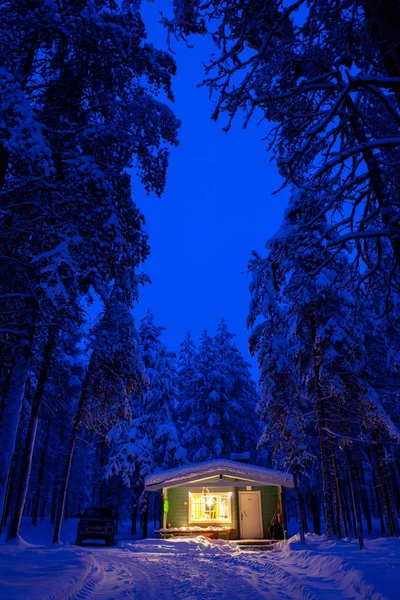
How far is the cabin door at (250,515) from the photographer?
22234mm

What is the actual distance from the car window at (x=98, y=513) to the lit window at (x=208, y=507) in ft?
16.2

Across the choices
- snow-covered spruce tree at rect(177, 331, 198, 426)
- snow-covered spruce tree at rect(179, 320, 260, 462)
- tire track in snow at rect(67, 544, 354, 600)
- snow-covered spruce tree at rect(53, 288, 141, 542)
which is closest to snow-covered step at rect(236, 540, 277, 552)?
tire track in snow at rect(67, 544, 354, 600)

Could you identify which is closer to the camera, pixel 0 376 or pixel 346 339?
pixel 0 376

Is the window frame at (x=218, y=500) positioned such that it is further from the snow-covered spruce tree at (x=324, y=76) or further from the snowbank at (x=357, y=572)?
the snow-covered spruce tree at (x=324, y=76)

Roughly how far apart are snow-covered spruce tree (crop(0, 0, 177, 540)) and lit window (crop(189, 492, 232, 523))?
1823 cm

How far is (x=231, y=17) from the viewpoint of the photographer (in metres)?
5.60

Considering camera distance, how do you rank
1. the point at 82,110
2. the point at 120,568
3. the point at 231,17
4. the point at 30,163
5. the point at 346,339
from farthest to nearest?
the point at 346,339
the point at 120,568
the point at 82,110
the point at 30,163
the point at 231,17

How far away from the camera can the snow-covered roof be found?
68.6 ft

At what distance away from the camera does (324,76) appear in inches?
178

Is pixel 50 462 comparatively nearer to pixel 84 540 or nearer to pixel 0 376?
pixel 84 540

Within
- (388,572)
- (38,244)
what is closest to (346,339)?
(388,572)

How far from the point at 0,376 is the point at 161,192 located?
558cm

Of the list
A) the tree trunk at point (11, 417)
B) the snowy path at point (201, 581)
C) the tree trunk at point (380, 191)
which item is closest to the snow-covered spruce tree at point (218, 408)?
the snowy path at point (201, 581)

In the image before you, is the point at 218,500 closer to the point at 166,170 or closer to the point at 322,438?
the point at 322,438
